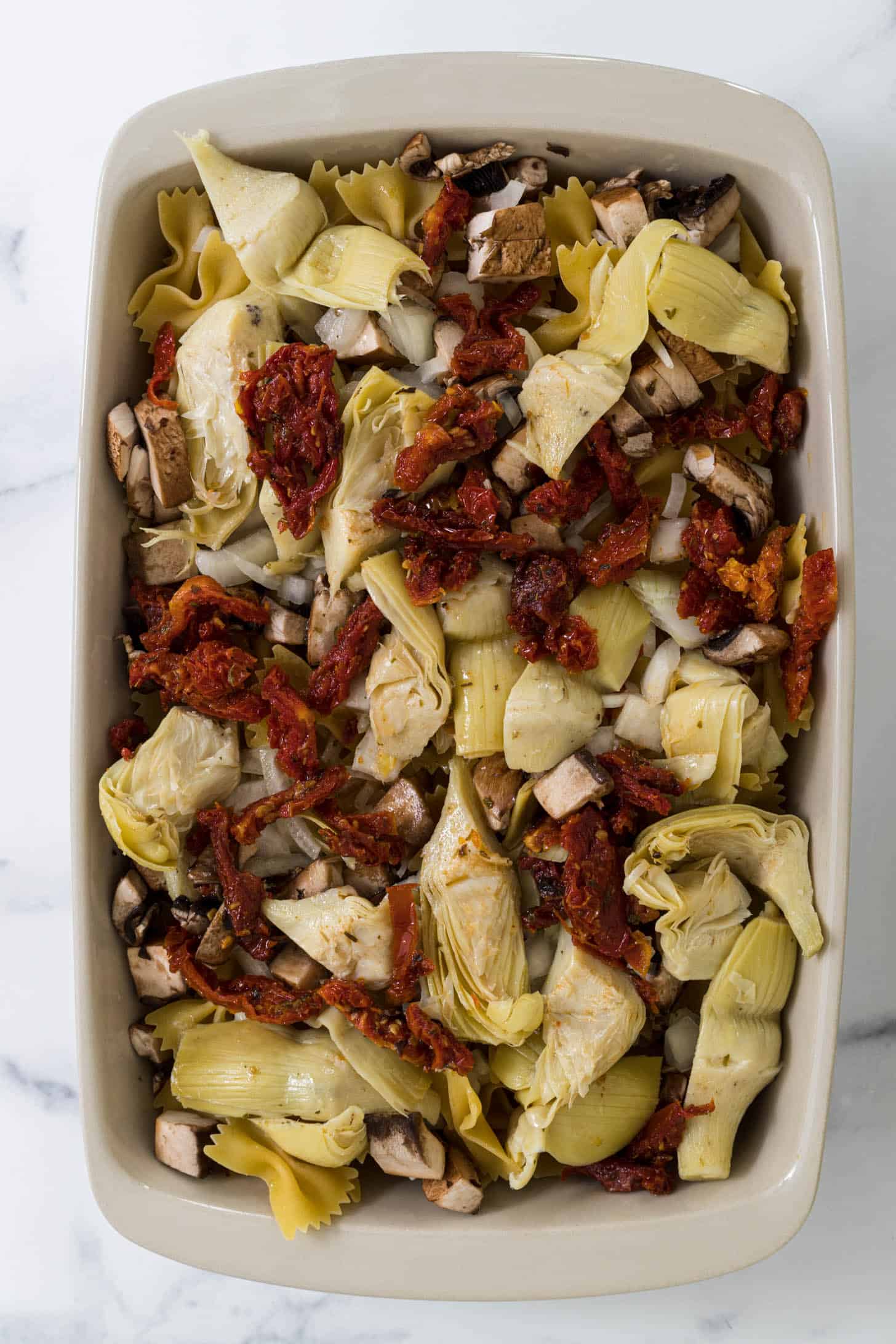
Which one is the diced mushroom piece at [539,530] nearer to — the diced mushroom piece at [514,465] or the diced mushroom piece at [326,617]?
the diced mushroom piece at [514,465]

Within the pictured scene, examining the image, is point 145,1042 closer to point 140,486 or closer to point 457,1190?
point 457,1190

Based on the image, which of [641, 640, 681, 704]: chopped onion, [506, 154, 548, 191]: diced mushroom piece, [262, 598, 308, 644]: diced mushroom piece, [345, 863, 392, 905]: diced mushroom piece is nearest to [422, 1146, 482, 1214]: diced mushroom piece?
[345, 863, 392, 905]: diced mushroom piece

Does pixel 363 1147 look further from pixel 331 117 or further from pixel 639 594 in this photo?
pixel 331 117

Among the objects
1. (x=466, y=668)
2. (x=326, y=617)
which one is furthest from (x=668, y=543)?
(x=326, y=617)

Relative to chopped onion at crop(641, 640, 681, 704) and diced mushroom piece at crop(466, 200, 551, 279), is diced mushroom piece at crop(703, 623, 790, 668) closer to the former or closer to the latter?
chopped onion at crop(641, 640, 681, 704)

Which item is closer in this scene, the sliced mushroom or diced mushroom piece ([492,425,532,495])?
diced mushroom piece ([492,425,532,495])

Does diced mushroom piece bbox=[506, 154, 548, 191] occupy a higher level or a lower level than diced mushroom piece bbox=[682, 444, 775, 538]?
higher
